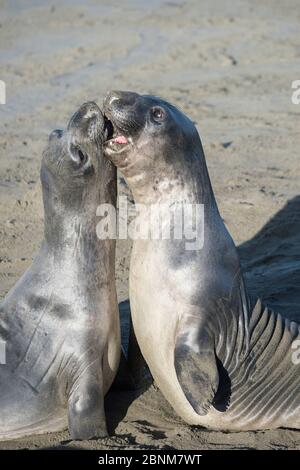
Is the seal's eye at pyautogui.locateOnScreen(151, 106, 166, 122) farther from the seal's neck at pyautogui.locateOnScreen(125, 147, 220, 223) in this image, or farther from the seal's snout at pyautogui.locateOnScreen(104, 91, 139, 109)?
the seal's neck at pyautogui.locateOnScreen(125, 147, 220, 223)

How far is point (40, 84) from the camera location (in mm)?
13578

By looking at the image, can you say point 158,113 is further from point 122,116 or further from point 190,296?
point 190,296

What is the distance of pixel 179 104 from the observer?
41.5ft

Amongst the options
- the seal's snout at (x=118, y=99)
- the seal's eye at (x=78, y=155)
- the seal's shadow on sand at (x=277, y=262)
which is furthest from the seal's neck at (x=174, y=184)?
the seal's shadow on sand at (x=277, y=262)

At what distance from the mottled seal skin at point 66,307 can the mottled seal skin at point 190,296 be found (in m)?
0.19

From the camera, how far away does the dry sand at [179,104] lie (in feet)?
21.8

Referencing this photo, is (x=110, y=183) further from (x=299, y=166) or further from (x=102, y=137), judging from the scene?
(x=299, y=166)

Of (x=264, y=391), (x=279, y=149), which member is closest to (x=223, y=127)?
(x=279, y=149)

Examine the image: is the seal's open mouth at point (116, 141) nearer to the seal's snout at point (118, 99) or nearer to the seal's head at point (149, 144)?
the seal's head at point (149, 144)

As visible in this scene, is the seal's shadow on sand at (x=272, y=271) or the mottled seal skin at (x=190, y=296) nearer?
the mottled seal skin at (x=190, y=296)

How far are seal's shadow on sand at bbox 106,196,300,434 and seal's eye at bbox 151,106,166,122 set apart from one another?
169 centimetres

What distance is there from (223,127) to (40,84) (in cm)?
287

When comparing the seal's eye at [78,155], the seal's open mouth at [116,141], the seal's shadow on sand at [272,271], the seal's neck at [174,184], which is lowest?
the seal's shadow on sand at [272,271]

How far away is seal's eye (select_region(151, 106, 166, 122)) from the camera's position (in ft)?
20.2
